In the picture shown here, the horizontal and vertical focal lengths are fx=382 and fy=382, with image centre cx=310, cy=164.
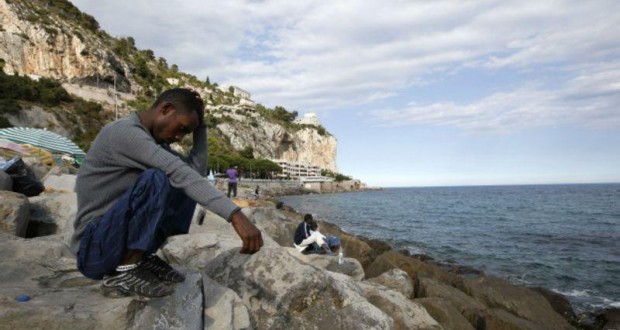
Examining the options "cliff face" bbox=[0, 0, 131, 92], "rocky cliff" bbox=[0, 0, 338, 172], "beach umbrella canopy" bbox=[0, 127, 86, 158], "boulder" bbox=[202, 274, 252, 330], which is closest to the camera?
"boulder" bbox=[202, 274, 252, 330]

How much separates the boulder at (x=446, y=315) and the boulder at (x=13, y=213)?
6117mm

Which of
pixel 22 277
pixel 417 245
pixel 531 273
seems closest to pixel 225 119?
pixel 417 245

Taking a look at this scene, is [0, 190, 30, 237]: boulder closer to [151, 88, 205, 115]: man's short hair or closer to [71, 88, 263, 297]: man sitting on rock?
[71, 88, 263, 297]: man sitting on rock

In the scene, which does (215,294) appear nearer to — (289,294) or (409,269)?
(289,294)

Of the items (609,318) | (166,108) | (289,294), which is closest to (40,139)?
(289,294)

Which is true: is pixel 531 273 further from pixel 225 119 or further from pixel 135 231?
pixel 225 119

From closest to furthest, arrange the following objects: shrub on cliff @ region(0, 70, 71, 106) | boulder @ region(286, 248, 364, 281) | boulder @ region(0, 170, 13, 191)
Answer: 1. boulder @ region(0, 170, 13, 191)
2. boulder @ region(286, 248, 364, 281)
3. shrub on cliff @ region(0, 70, 71, 106)

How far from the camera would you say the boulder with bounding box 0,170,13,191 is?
6789mm

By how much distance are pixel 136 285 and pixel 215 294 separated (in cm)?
82

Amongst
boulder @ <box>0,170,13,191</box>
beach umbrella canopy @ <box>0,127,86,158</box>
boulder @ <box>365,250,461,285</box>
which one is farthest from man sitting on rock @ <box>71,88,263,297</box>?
beach umbrella canopy @ <box>0,127,86,158</box>

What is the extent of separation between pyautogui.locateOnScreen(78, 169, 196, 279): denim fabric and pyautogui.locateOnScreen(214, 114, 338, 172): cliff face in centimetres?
9845

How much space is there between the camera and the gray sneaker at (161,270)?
294cm

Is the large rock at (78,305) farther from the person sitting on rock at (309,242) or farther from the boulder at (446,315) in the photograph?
the person sitting on rock at (309,242)

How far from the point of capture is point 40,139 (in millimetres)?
17172
